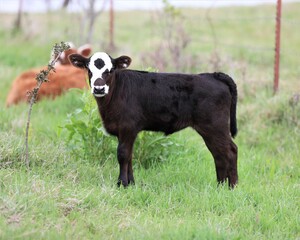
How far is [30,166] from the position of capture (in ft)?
20.3

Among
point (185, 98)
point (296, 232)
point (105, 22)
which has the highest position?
point (105, 22)

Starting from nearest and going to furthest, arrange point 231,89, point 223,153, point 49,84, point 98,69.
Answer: point 98,69
point 223,153
point 231,89
point 49,84

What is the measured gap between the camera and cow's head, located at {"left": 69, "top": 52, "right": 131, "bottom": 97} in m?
5.69

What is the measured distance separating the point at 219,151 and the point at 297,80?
17.1 ft

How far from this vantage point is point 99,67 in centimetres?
585

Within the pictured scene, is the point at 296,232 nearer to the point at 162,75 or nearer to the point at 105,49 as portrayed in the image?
the point at 162,75

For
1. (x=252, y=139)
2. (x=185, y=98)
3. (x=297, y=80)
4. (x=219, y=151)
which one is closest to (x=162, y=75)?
(x=185, y=98)

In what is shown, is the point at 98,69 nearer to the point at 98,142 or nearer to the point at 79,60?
the point at 79,60

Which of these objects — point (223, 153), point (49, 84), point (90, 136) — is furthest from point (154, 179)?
point (49, 84)

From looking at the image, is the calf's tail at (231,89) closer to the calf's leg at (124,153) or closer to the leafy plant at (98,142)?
the leafy plant at (98,142)

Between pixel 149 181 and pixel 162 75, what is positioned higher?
pixel 162 75

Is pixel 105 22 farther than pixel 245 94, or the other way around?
pixel 105 22

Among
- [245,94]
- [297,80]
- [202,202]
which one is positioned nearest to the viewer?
[202,202]

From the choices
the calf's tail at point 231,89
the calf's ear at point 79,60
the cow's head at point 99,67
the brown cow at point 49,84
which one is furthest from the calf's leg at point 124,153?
the brown cow at point 49,84
